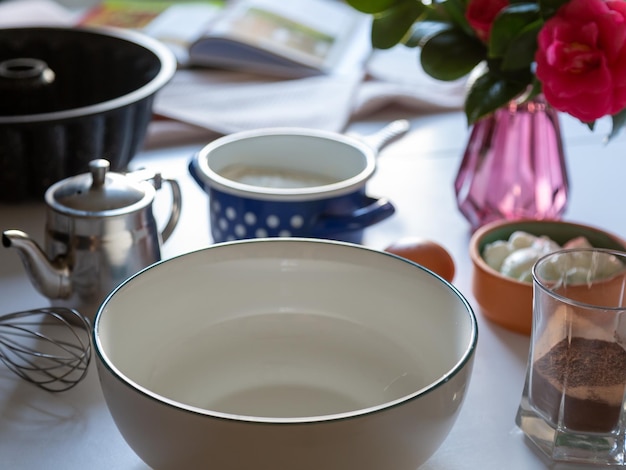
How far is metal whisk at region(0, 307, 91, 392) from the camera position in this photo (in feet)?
1.92

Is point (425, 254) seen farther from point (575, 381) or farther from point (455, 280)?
point (575, 381)

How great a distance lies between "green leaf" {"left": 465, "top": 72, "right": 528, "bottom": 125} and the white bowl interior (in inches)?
6.6

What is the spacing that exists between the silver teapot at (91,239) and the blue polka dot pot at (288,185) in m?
0.07

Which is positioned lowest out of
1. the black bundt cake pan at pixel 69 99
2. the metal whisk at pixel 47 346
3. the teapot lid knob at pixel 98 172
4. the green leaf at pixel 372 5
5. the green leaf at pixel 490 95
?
the metal whisk at pixel 47 346

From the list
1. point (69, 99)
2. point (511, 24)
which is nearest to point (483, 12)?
point (511, 24)

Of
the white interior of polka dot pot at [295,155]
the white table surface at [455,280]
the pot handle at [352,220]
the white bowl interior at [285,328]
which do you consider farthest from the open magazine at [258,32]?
the white bowl interior at [285,328]

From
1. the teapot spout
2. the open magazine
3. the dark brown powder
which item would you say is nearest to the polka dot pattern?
the teapot spout

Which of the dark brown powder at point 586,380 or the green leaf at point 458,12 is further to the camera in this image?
the green leaf at point 458,12

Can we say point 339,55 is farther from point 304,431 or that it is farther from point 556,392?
point 304,431

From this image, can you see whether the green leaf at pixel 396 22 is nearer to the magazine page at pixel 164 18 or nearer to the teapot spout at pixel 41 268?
the teapot spout at pixel 41 268

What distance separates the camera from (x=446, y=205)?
860mm

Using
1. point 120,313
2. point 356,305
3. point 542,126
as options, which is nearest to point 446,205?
point 542,126

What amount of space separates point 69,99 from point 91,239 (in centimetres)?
38

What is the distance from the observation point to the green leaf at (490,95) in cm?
67
